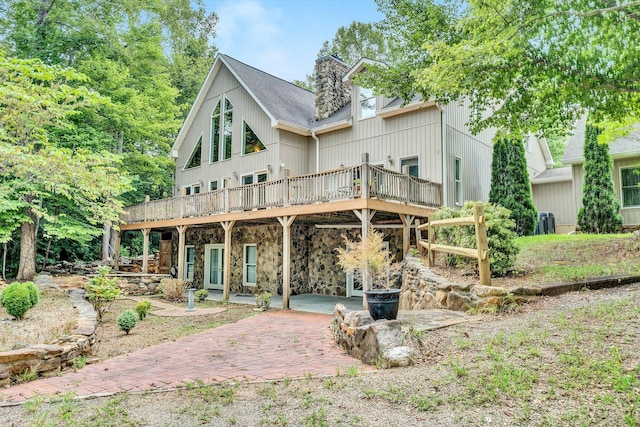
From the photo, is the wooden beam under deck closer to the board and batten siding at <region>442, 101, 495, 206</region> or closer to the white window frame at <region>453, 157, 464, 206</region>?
the white window frame at <region>453, 157, 464, 206</region>

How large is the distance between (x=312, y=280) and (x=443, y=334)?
1030cm

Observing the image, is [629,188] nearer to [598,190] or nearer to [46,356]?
[598,190]

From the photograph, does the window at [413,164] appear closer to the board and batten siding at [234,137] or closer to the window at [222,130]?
the board and batten siding at [234,137]

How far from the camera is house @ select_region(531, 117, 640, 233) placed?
13.8m

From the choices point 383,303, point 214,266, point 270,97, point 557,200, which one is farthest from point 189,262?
point 557,200

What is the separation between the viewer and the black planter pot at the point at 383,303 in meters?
5.62

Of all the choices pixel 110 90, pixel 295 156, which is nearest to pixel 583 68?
pixel 295 156

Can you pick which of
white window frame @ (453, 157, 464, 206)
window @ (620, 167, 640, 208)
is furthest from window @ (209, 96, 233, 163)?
window @ (620, 167, 640, 208)

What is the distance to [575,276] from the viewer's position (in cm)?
749

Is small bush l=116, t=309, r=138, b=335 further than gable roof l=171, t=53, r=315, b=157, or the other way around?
gable roof l=171, t=53, r=315, b=157

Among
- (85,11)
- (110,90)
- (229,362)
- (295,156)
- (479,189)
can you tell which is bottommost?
(229,362)

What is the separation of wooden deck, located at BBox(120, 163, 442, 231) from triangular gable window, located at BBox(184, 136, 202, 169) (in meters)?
3.87

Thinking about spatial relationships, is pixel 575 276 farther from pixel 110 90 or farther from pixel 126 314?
pixel 110 90

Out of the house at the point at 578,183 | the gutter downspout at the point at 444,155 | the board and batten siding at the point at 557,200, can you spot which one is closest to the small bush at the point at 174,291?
the gutter downspout at the point at 444,155
